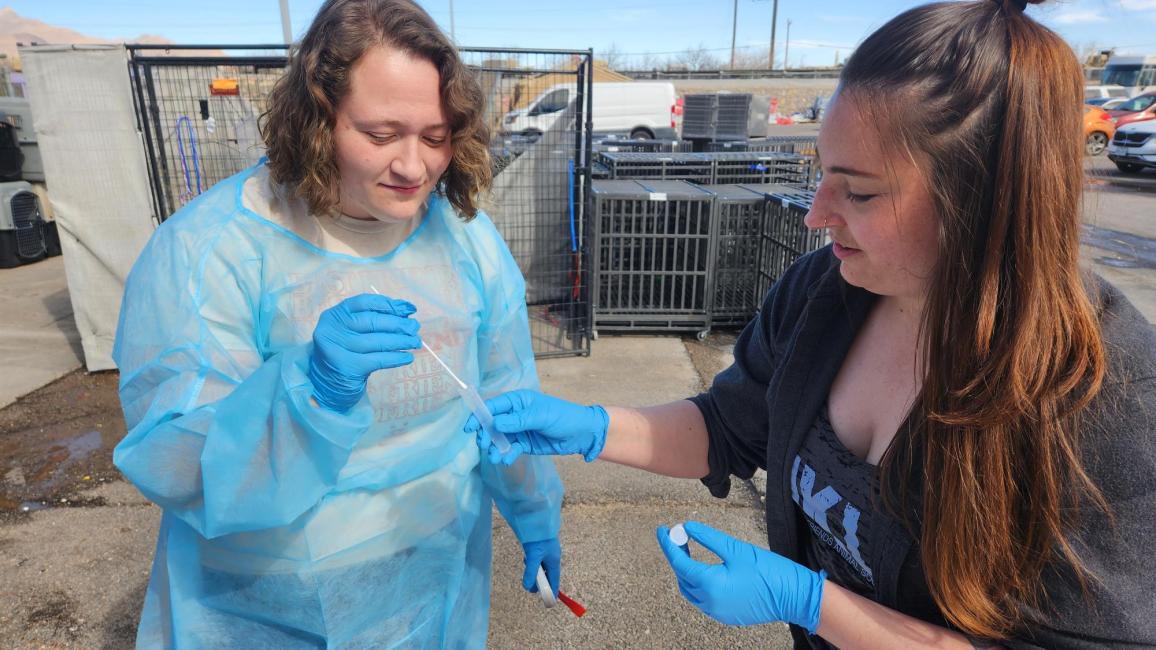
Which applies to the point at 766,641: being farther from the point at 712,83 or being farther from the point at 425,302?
the point at 712,83

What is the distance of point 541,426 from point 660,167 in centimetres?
562

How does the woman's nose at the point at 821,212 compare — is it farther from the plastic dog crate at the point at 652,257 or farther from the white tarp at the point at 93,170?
the white tarp at the point at 93,170

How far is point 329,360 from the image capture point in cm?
120

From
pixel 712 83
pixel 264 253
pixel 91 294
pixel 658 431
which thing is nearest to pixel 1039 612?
pixel 658 431

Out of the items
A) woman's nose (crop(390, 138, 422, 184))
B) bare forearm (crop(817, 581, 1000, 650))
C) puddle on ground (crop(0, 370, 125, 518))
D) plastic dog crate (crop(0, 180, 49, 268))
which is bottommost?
puddle on ground (crop(0, 370, 125, 518))

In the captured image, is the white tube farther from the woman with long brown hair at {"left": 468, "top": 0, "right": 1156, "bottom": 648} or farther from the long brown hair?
the long brown hair

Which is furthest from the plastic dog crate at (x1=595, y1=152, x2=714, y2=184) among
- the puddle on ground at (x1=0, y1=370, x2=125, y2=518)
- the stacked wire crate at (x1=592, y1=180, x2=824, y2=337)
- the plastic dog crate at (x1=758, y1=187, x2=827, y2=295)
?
the puddle on ground at (x1=0, y1=370, x2=125, y2=518)

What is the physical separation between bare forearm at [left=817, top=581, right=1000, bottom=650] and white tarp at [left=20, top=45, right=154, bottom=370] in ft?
16.7

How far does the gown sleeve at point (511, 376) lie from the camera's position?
1722 millimetres

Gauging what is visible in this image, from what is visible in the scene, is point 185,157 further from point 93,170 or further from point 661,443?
point 661,443

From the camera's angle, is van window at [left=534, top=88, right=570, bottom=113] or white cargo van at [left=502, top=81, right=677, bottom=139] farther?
white cargo van at [left=502, top=81, right=677, bottom=139]

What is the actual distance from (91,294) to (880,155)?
17.9 feet

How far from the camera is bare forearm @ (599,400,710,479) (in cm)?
168

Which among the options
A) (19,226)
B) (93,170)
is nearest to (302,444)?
(93,170)
